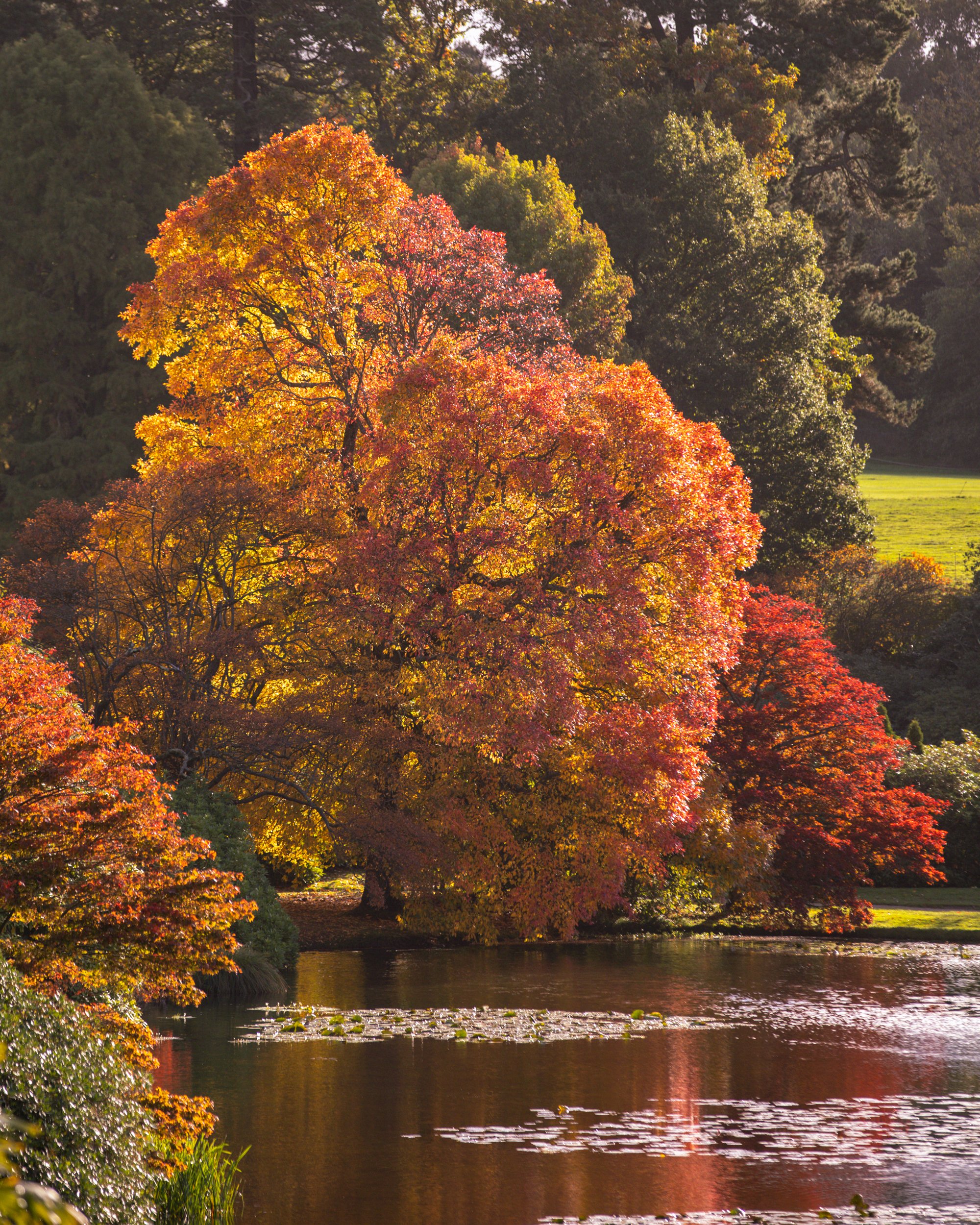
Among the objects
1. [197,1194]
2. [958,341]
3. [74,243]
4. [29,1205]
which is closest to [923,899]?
[197,1194]

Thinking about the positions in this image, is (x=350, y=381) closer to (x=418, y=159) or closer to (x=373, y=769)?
(x=373, y=769)

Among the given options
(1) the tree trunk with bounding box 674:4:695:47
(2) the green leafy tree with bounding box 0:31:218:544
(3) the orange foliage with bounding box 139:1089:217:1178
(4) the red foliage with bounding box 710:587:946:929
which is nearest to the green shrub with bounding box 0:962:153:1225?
(3) the orange foliage with bounding box 139:1089:217:1178

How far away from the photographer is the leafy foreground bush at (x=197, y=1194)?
741cm

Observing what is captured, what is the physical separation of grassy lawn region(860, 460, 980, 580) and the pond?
29123 millimetres

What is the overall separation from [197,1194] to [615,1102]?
185 inches

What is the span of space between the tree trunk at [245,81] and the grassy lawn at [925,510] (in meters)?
20.8

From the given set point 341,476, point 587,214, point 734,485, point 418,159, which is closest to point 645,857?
point 734,485

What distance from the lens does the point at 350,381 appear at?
76.1ft

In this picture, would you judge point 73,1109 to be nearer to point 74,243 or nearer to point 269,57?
point 74,243

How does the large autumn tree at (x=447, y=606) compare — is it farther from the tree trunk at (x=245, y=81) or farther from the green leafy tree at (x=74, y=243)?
the tree trunk at (x=245, y=81)

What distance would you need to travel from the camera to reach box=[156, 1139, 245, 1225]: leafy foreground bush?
7.41 metres

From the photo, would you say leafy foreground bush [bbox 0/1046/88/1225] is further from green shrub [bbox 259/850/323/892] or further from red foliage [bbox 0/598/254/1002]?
green shrub [bbox 259/850/323/892]

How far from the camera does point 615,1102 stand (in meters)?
11.4

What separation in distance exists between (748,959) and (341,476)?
9.03m
